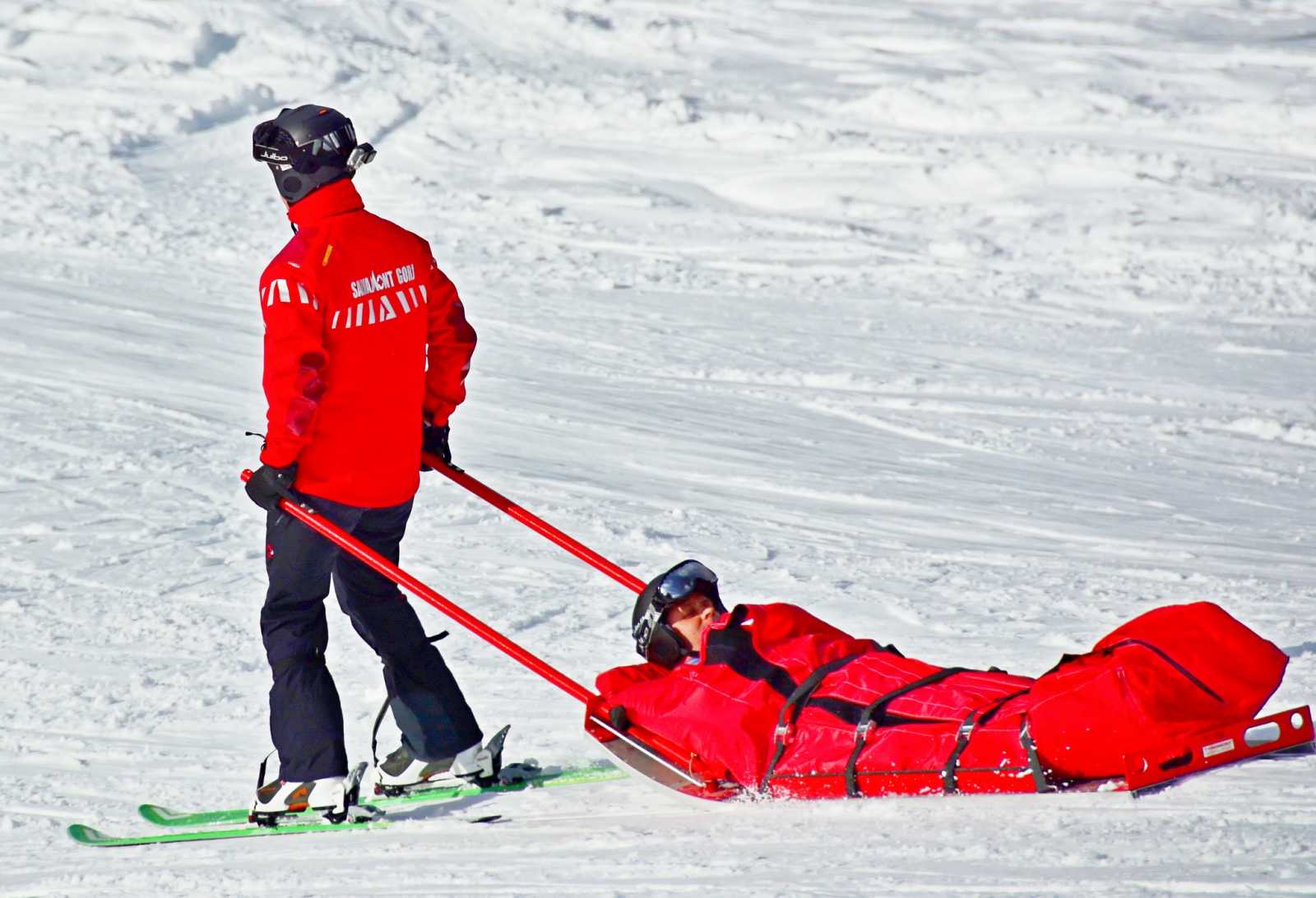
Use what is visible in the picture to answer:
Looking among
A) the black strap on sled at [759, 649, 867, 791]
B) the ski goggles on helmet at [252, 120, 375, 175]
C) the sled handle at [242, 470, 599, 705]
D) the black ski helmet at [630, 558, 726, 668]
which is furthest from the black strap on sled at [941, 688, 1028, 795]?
the ski goggles on helmet at [252, 120, 375, 175]

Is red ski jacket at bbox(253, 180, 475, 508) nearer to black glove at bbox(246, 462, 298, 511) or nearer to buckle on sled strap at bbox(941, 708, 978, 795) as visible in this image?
black glove at bbox(246, 462, 298, 511)

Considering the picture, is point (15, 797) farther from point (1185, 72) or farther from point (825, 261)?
point (1185, 72)

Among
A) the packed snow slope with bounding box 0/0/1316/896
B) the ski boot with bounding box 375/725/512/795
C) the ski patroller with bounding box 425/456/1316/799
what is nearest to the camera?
the ski patroller with bounding box 425/456/1316/799

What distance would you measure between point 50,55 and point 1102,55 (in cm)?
1111

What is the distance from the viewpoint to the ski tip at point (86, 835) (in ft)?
12.6

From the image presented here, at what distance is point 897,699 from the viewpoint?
3.66 meters

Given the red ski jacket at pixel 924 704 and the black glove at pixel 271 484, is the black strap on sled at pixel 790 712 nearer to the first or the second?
the red ski jacket at pixel 924 704

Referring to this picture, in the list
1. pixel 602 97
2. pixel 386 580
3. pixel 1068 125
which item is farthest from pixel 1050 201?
pixel 386 580

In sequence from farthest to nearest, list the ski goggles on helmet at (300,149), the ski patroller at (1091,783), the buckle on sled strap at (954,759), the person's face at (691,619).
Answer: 1. the person's face at (691,619)
2. the ski goggles on helmet at (300,149)
3. the buckle on sled strap at (954,759)
4. the ski patroller at (1091,783)

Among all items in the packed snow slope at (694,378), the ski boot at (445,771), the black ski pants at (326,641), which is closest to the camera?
the packed snow slope at (694,378)

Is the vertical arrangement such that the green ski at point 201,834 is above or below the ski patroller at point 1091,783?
below

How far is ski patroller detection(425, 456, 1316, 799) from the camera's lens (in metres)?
3.34

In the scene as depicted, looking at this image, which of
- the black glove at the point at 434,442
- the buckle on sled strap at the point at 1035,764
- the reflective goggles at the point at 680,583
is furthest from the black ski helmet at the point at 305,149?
the buckle on sled strap at the point at 1035,764

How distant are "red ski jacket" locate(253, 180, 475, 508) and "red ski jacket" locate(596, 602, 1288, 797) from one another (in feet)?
2.89
